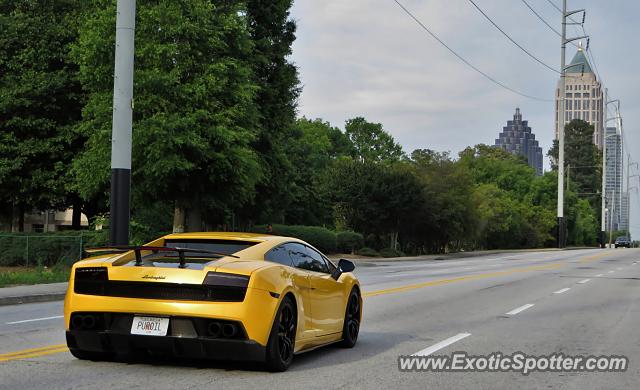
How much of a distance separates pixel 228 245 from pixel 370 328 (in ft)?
13.7

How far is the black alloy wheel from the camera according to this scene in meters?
9.71

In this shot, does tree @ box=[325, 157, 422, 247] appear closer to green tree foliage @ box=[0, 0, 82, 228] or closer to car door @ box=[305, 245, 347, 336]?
green tree foliage @ box=[0, 0, 82, 228]

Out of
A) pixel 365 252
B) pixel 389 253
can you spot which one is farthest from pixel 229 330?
pixel 389 253

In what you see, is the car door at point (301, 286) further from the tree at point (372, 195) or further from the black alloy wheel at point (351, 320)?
the tree at point (372, 195)

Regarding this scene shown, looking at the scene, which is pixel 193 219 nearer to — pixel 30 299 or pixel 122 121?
pixel 122 121

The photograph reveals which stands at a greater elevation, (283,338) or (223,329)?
(223,329)

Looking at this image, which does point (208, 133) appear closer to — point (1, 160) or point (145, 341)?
point (1, 160)

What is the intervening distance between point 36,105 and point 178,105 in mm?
10748

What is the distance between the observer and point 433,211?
186ft

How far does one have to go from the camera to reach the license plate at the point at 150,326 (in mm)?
7324

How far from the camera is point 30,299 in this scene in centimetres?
1703

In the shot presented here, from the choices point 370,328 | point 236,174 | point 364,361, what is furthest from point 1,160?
point 364,361

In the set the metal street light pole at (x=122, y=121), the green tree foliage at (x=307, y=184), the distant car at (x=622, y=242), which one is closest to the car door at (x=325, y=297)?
the metal street light pole at (x=122, y=121)

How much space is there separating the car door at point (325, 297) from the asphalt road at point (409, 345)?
38 centimetres
